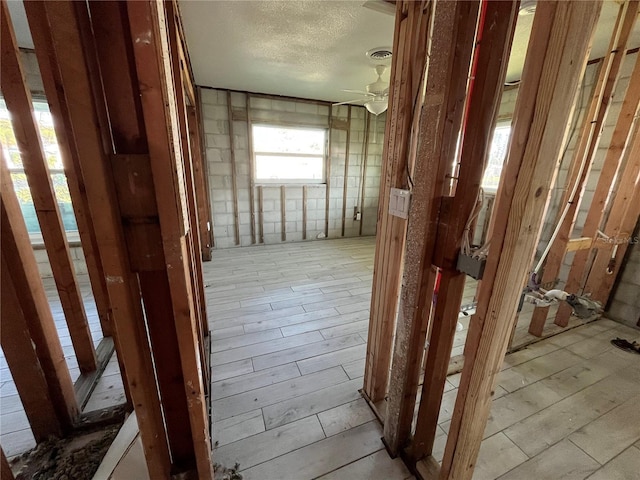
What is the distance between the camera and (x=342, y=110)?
182 inches

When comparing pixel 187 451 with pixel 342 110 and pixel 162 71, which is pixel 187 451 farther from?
pixel 342 110

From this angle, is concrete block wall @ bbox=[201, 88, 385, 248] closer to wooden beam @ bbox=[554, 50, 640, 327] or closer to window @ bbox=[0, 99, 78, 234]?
window @ bbox=[0, 99, 78, 234]

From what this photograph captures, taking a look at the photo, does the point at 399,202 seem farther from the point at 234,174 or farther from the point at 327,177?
the point at 327,177

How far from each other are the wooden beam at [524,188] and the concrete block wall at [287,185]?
13.3 feet

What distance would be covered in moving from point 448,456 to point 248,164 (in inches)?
166

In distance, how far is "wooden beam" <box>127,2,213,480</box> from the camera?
22.9 inches

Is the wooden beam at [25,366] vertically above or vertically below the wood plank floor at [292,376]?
above

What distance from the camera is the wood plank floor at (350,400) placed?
125 centimetres

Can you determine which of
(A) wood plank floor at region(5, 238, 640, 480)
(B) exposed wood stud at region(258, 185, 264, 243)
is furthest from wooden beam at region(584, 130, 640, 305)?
(B) exposed wood stud at region(258, 185, 264, 243)

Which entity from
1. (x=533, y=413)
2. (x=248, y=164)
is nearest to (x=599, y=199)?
(x=533, y=413)

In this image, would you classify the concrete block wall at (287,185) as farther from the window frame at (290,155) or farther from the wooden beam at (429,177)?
the wooden beam at (429,177)

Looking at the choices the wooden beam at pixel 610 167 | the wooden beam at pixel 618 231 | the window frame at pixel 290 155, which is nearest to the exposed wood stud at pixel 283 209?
the window frame at pixel 290 155

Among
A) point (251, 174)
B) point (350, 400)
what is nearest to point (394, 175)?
point (350, 400)

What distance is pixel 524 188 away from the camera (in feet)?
2.32
